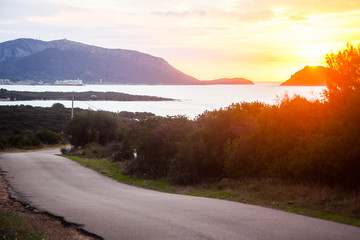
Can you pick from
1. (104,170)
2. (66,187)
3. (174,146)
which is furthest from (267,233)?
(104,170)

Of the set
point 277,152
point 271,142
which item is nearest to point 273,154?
point 277,152

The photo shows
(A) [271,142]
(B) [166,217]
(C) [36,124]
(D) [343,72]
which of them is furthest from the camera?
(C) [36,124]

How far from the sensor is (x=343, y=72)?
14914 millimetres

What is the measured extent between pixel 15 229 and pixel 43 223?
0.94 meters

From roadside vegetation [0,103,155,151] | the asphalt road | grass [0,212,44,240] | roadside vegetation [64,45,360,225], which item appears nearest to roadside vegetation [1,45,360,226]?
roadside vegetation [64,45,360,225]

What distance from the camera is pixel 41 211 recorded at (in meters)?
11.4

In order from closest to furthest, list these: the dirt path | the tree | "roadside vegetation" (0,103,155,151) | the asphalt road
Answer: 1. the asphalt road
2. the dirt path
3. the tree
4. "roadside vegetation" (0,103,155,151)

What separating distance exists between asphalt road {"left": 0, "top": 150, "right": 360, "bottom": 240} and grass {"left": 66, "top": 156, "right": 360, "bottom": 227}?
0.73m

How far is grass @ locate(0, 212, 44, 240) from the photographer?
8.50m

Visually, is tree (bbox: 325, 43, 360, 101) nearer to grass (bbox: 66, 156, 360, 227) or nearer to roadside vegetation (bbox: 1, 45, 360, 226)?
roadside vegetation (bbox: 1, 45, 360, 226)

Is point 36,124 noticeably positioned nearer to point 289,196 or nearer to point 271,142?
point 271,142

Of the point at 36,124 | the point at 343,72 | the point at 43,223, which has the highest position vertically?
the point at 343,72

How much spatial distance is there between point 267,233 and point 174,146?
42.2 feet

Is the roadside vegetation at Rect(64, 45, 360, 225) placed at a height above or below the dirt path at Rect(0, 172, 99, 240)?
above
